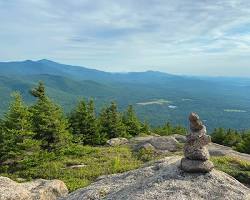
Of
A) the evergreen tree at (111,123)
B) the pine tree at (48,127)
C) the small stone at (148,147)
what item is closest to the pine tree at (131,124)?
the evergreen tree at (111,123)

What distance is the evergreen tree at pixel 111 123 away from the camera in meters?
64.8

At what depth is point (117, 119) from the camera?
65.9 meters

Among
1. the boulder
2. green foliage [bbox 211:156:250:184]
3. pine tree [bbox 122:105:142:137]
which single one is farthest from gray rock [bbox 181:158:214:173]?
pine tree [bbox 122:105:142:137]

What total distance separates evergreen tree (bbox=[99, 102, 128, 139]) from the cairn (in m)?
45.7

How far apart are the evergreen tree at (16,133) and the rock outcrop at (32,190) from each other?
45.5 ft

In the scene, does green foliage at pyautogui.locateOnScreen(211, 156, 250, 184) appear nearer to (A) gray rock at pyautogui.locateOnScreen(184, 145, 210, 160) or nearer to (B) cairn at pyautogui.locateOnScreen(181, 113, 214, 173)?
(B) cairn at pyautogui.locateOnScreen(181, 113, 214, 173)

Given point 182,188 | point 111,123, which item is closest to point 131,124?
point 111,123

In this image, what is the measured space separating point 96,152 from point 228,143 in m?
41.5

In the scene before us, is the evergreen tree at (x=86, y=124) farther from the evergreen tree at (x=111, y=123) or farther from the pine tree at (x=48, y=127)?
the pine tree at (x=48, y=127)

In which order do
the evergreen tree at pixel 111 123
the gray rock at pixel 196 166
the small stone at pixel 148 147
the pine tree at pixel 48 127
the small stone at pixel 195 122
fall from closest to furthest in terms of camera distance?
1. the small stone at pixel 195 122
2. the gray rock at pixel 196 166
3. the pine tree at pixel 48 127
4. the small stone at pixel 148 147
5. the evergreen tree at pixel 111 123

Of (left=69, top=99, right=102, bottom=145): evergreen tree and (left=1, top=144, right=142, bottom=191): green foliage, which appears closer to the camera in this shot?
(left=1, top=144, right=142, bottom=191): green foliage

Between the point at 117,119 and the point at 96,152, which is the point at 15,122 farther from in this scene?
the point at 117,119

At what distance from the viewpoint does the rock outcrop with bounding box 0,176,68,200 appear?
895 inches

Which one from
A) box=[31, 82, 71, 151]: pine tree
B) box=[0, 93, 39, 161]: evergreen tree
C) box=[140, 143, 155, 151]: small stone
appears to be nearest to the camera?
box=[0, 93, 39, 161]: evergreen tree
